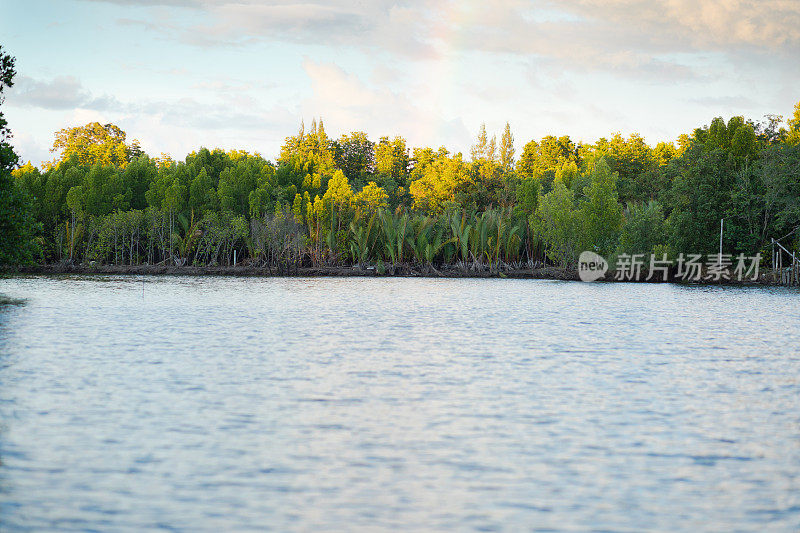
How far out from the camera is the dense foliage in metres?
54.2

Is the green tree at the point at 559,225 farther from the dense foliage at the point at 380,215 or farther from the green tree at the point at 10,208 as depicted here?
the green tree at the point at 10,208

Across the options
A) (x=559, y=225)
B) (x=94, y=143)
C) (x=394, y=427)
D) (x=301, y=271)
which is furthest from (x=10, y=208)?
(x=94, y=143)

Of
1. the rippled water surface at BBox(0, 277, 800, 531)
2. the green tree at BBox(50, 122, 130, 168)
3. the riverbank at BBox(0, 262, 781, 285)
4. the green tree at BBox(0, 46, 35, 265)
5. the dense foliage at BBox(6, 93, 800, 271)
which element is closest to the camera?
the rippled water surface at BBox(0, 277, 800, 531)

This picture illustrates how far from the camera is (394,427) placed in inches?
447

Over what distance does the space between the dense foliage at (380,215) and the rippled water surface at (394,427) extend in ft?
101

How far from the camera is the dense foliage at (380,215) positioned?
54.2 metres

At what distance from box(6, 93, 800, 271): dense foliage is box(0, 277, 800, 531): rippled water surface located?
30.7 meters

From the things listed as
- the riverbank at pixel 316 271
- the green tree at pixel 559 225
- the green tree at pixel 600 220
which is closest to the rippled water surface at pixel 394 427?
the green tree at pixel 600 220

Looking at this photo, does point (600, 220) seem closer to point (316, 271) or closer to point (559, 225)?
point (559, 225)

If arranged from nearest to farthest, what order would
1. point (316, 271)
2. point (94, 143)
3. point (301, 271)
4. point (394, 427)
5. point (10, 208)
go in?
point (394, 427), point (10, 208), point (301, 271), point (316, 271), point (94, 143)

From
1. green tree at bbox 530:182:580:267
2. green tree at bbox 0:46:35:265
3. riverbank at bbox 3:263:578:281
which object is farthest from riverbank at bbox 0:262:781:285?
green tree at bbox 0:46:35:265

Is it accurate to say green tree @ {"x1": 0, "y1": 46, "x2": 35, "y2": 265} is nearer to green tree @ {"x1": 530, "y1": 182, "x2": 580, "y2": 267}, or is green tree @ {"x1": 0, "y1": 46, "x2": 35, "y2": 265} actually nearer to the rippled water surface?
the rippled water surface

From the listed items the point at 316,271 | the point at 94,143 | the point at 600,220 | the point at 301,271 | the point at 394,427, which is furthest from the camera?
the point at 94,143

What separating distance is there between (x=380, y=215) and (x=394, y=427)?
49799 mm
